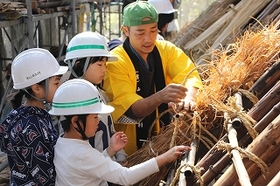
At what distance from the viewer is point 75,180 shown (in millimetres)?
1831

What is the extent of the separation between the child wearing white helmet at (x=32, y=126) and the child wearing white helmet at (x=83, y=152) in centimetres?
6

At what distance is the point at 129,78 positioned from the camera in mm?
2225

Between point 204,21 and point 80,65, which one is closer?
point 80,65

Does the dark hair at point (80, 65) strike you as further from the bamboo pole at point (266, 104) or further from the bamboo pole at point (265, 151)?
the bamboo pole at point (265, 151)

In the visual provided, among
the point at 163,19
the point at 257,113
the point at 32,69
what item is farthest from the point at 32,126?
the point at 163,19

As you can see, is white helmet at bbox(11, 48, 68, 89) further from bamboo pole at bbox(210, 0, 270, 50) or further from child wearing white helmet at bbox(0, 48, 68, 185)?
bamboo pole at bbox(210, 0, 270, 50)

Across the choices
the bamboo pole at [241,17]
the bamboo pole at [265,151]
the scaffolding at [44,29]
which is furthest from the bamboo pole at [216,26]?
the bamboo pole at [265,151]

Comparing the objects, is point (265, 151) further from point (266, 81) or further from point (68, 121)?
point (68, 121)

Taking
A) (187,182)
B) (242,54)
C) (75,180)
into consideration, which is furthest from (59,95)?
(242,54)

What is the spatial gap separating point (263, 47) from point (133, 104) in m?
0.66

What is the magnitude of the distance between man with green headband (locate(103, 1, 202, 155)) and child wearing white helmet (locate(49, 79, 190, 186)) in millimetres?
258

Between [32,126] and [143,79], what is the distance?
63 centimetres

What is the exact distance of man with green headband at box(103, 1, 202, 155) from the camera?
6.87 ft

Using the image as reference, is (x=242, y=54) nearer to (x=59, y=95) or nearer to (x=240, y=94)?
(x=240, y=94)
